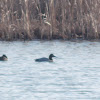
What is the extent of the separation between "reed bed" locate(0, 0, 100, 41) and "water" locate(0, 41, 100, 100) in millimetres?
430

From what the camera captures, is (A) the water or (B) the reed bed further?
(B) the reed bed

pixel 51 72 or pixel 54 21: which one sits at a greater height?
pixel 54 21

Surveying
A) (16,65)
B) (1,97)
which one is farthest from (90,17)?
(1,97)

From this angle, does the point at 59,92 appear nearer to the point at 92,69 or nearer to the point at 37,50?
the point at 92,69

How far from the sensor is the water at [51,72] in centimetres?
929

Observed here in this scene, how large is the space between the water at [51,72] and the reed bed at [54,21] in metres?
0.43

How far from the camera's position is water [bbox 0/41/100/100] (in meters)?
9.29

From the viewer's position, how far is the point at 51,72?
474 inches

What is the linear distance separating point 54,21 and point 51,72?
247 inches

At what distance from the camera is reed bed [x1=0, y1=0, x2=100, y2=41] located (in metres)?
17.5

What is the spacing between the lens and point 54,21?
18.1 metres

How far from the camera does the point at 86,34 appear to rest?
1862 centimetres

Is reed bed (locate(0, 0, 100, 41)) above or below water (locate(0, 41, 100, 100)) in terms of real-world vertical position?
above

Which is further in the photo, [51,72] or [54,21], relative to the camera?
[54,21]
